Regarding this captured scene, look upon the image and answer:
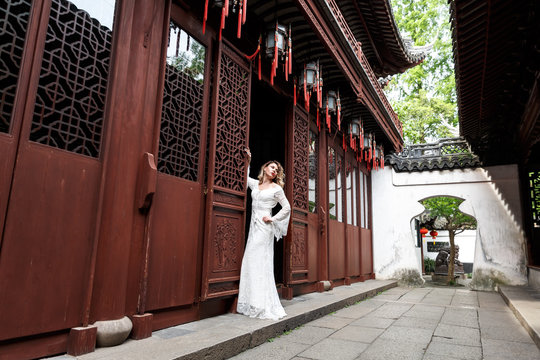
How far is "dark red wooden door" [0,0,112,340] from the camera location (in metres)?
2.12

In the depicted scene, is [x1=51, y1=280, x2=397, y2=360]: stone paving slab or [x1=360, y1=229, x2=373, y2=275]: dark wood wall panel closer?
[x1=51, y1=280, x2=397, y2=360]: stone paving slab

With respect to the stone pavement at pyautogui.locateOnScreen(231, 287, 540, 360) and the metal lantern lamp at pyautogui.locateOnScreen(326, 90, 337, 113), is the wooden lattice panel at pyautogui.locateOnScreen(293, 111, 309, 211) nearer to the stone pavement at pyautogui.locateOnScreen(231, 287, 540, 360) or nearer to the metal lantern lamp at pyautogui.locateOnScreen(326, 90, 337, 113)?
the metal lantern lamp at pyautogui.locateOnScreen(326, 90, 337, 113)

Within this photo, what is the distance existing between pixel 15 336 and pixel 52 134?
125 cm

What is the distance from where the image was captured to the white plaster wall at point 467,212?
28.2 ft

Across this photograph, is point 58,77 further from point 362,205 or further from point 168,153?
point 362,205

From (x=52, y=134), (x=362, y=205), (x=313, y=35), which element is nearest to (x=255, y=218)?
(x=52, y=134)

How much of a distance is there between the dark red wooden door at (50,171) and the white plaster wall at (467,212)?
8.82 meters

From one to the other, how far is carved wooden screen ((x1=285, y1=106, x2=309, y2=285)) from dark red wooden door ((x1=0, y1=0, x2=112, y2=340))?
10.8 feet

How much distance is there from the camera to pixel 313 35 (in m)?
4.78

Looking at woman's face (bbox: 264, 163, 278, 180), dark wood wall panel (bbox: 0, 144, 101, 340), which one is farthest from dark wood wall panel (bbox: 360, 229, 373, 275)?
dark wood wall panel (bbox: 0, 144, 101, 340)

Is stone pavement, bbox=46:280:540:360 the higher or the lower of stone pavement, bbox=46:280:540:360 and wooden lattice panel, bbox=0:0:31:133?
the lower

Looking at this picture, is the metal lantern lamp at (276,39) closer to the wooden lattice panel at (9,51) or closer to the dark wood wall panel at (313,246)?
the wooden lattice panel at (9,51)

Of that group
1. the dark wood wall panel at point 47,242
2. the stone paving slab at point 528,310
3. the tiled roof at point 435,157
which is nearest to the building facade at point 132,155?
the dark wood wall panel at point 47,242

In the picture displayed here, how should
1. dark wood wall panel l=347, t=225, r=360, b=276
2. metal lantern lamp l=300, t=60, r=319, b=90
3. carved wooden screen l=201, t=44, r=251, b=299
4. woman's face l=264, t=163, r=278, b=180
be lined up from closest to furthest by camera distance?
1. carved wooden screen l=201, t=44, r=251, b=299
2. woman's face l=264, t=163, r=278, b=180
3. metal lantern lamp l=300, t=60, r=319, b=90
4. dark wood wall panel l=347, t=225, r=360, b=276
